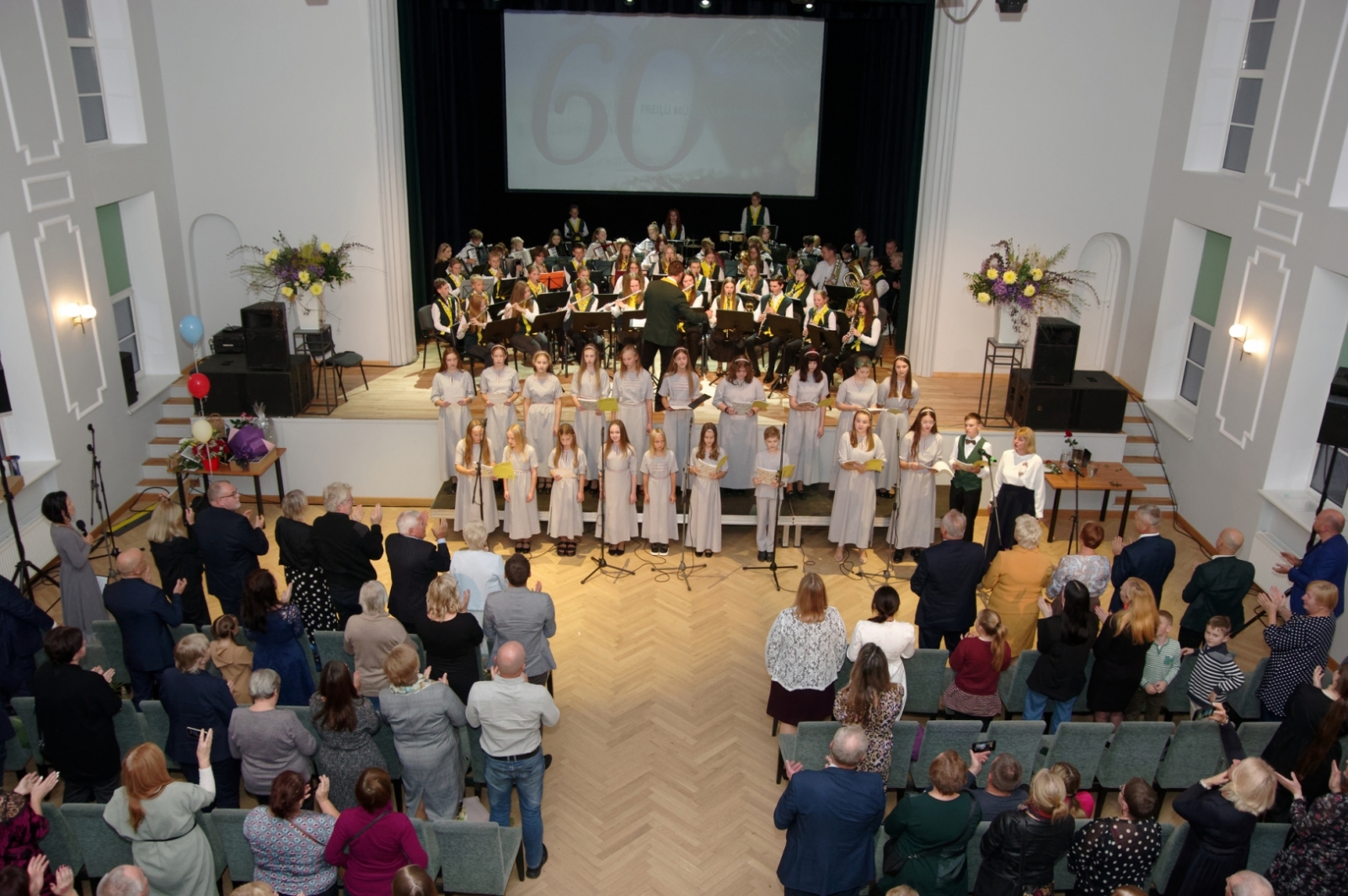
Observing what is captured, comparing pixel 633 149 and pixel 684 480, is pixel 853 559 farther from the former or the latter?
pixel 633 149

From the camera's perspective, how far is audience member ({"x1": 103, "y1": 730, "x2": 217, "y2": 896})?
4316mm

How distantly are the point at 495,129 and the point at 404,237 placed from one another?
13.8ft

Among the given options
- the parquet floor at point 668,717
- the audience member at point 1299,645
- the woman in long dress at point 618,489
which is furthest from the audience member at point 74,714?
the audience member at point 1299,645

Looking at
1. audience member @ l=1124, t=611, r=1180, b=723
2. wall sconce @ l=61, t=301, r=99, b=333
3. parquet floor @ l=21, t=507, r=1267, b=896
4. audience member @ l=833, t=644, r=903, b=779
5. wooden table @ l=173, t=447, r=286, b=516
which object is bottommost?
parquet floor @ l=21, t=507, r=1267, b=896

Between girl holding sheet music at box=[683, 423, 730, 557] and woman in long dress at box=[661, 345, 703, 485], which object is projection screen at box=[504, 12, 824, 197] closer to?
woman in long dress at box=[661, 345, 703, 485]

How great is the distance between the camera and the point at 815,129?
15.3 m

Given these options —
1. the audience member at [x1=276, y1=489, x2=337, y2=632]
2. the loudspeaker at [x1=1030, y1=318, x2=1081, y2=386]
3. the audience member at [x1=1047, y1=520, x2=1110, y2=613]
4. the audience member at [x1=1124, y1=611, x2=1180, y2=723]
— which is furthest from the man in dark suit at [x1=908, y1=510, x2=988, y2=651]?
the loudspeaker at [x1=1030, y1=318, x2=1081, y2=386]

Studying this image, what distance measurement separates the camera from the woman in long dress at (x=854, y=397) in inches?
360

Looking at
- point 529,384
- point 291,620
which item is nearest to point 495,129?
point 529,384

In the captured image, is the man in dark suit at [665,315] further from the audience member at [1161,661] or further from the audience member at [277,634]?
the audience member at [1161,661]

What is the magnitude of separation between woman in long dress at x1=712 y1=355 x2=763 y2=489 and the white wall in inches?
196

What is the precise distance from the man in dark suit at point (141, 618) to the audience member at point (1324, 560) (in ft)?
23.2

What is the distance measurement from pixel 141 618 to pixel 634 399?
185 inches

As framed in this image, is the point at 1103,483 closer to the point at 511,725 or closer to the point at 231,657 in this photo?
the point at 511,725
